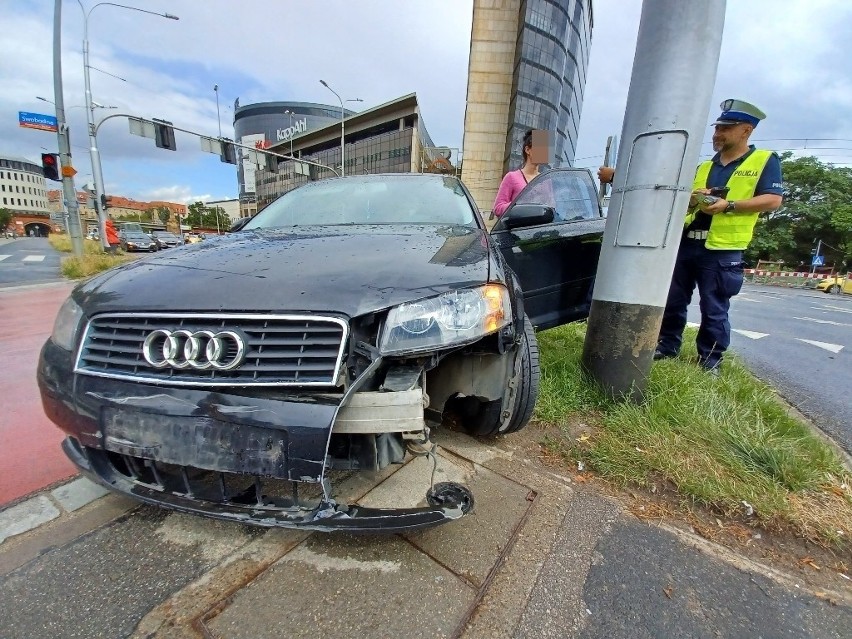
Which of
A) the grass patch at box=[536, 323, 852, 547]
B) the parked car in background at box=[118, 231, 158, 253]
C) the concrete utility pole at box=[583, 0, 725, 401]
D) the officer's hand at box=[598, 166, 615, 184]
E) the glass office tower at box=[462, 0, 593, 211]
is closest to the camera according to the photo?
the grass patch at box=[536, 323, 852, 547]

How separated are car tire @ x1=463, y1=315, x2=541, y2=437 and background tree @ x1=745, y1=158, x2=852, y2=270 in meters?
40.3

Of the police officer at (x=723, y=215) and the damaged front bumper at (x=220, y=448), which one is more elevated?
the police officer at (x=723, y=215)

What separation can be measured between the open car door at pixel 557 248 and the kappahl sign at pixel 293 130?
236 feet

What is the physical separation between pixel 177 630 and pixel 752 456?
2310mm

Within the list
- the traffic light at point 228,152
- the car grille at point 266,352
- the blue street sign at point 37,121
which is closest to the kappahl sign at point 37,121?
the blue street sign at point 37,121

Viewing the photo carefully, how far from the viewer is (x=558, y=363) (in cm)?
271

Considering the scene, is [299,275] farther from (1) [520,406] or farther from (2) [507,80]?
(2) [507,80]

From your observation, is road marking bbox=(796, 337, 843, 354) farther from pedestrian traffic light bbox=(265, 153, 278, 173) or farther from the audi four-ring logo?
pedestrian traffic light bbox=(265, 153, 278, 173)

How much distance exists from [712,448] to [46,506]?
9.46ft

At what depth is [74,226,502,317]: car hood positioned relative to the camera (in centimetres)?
114

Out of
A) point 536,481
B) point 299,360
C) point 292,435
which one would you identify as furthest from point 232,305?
point 536,481

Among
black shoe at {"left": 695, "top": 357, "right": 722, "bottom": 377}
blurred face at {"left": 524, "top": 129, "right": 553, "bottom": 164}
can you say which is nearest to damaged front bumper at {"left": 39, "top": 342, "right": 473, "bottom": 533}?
black shoe at {"left": 695, "top": 357, "right": 722, "bottom": 377}

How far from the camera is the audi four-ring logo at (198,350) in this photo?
1.10m

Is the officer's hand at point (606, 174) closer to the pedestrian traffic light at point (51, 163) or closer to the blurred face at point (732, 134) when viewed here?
the blurred face at point (732, 134)
